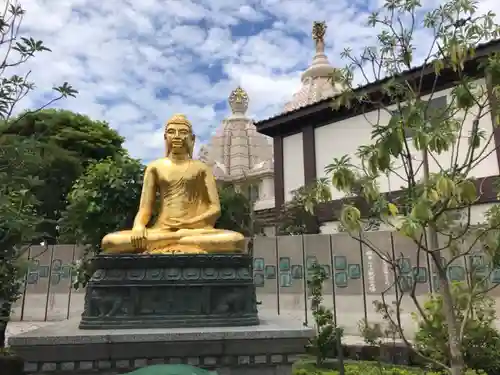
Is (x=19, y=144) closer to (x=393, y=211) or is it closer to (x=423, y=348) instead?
(x=393, y=211)

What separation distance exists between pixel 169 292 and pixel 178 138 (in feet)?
6.70

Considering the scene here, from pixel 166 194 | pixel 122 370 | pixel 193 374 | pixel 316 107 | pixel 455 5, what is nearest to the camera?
pixel 193 374

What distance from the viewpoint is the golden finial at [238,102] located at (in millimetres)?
35219

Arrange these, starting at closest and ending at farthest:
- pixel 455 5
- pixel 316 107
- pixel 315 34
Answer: pixel 455 5
pixel 316 107
pixel 315 34

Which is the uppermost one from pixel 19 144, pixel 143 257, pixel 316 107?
pixel 316 107

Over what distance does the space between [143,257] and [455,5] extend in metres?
3.48

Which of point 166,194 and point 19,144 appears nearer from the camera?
point 19,144

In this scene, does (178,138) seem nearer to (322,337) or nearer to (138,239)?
(138,239)

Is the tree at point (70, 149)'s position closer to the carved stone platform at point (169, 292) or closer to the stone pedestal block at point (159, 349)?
the carved stone platform at point (169, 292)

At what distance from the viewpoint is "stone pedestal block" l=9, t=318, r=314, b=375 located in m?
4.07

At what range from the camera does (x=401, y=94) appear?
4371 mm

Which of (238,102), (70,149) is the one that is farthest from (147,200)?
(238,102)

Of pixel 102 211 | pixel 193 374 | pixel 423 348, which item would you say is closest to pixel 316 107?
pixel 102 211

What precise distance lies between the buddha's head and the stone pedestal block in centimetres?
244
